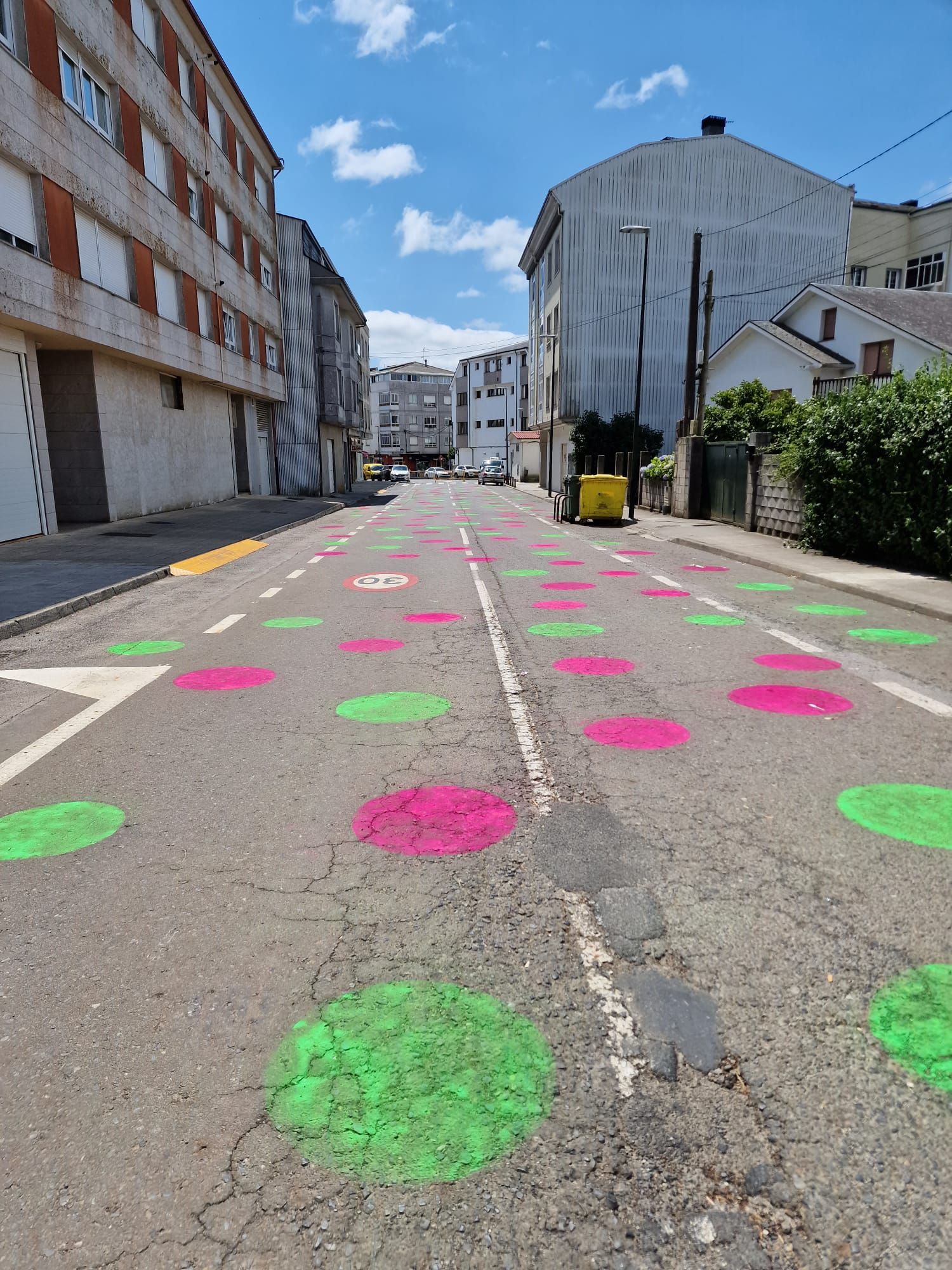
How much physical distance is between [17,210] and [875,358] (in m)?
27.5

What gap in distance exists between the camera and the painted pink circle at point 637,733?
183 inches

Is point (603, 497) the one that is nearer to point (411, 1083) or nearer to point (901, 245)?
point (411, 1083)

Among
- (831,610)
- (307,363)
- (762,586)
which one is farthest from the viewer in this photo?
(307,363)

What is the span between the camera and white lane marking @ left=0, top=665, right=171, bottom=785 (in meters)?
4.55

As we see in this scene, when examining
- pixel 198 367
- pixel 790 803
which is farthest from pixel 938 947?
pixel 198 367

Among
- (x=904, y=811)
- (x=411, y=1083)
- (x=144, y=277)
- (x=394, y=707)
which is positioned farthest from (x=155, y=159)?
(x=411, y=1083)

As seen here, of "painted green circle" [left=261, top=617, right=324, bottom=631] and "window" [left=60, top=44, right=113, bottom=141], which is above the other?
"window" [left=60, top=44, right=113, bottom=141]

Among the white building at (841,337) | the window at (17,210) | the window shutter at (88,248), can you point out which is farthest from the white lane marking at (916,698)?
the white building at (841,337)

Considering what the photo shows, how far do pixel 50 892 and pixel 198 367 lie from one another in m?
23.6

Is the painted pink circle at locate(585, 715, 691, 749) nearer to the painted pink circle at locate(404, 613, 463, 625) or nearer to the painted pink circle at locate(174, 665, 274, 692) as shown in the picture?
the painted pink circle at locate(174, 665, 274, 692)

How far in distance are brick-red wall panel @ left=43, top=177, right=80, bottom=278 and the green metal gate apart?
15.7m

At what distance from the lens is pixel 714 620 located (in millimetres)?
8430

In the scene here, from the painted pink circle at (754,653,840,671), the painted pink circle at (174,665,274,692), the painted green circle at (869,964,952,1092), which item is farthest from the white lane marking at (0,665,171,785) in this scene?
the painted pink circle at (754,653,840,671)

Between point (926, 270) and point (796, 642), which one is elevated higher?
point (926, 270)
